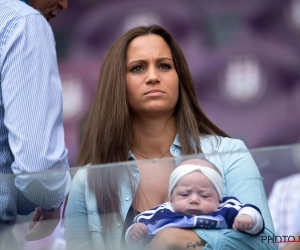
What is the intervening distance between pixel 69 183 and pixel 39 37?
0.48 m

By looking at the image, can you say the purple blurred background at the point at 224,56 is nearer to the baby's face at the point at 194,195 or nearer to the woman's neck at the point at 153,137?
the woman's neck at the point at 153,137

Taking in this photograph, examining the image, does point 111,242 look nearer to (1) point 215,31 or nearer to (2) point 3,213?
(2) point 3,213

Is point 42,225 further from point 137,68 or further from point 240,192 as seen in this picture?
point 137,68

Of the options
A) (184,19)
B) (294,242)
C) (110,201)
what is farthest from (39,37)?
(184,19)

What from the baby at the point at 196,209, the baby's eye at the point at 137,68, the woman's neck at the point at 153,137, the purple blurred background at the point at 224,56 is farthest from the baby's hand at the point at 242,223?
the purple blurred background at the point at 224,56

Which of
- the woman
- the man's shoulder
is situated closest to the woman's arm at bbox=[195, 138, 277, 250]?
the woman

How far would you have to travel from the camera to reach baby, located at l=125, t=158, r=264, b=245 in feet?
8.71

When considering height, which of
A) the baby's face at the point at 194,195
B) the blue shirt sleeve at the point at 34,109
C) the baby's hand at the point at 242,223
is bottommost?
the baby's hand at the point at 242,223

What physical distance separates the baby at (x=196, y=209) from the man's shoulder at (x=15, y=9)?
724 millimetres

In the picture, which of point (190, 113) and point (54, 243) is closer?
point (54, 243)

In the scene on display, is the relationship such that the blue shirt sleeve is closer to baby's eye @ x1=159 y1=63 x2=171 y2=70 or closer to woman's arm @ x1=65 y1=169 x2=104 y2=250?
woman's arm @ x1=65 y1=169 x2=104 y2=250

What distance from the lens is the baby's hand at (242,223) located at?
8.67ft

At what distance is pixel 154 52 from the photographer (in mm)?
3559

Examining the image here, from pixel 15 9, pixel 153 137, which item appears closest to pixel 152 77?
pixel 153 137
